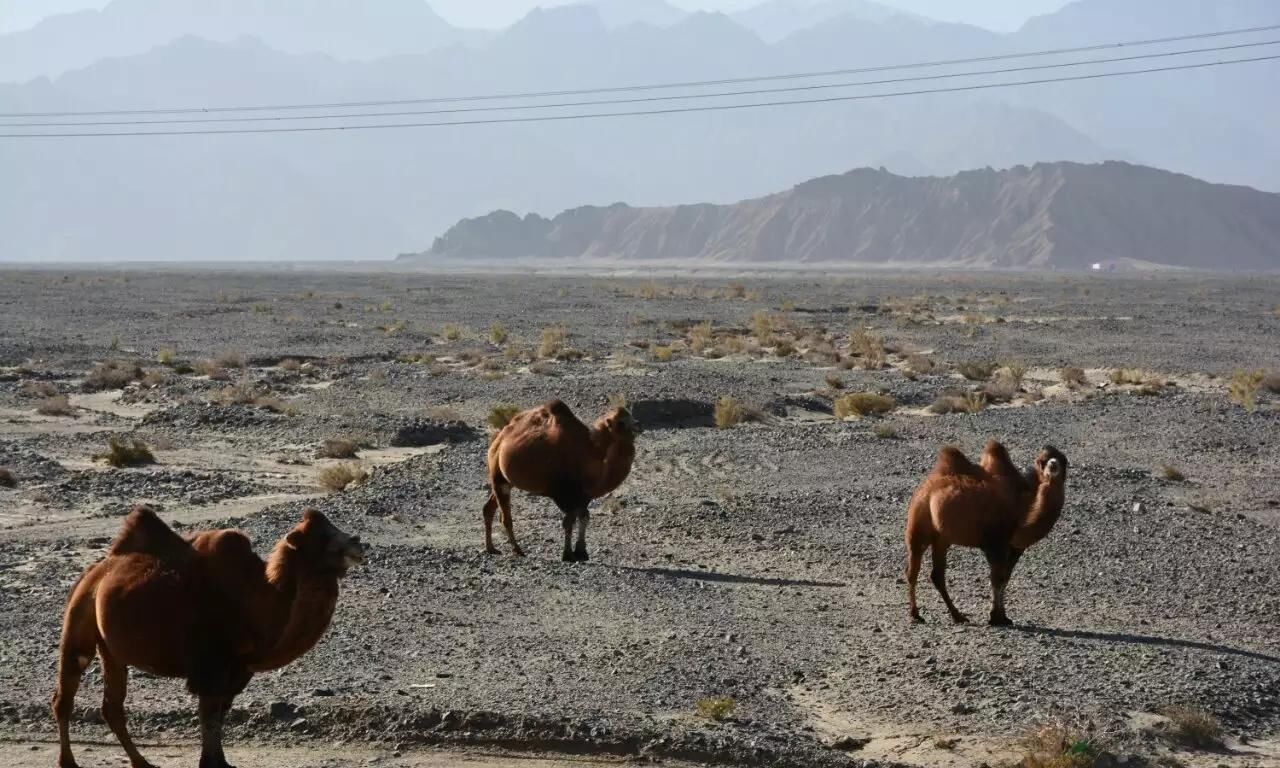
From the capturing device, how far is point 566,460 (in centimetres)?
1454

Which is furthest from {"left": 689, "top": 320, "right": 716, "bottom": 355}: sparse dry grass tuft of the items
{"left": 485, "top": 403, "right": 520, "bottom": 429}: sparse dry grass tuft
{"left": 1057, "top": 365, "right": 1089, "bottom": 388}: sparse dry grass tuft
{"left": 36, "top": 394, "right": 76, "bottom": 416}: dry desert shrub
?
{"left": 36, "top": 394, "right": 76, "bottom": 416}: dry desert shrub

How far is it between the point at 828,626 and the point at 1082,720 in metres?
2.86

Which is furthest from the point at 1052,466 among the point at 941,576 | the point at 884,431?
the point at 884,431

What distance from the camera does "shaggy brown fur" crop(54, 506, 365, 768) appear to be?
775 centimetres

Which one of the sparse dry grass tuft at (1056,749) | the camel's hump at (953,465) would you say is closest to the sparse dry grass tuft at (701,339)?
the camel's hump at (953,465)

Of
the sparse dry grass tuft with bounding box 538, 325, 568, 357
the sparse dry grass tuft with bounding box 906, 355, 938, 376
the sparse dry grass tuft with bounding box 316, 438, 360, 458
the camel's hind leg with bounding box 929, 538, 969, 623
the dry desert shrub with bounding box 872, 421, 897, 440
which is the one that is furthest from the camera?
the sparse dry grass tuft with bounding box 538, 325, 568, 357

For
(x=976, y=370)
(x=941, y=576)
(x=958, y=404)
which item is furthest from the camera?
(x=976, y=370)

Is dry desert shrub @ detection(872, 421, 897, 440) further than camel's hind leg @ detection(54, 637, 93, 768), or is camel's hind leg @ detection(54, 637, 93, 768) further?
dry desert shrub @ detection(872, 421, 897, 440)

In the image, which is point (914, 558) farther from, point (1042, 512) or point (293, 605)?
point (293, 605)

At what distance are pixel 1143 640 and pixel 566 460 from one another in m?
5.61

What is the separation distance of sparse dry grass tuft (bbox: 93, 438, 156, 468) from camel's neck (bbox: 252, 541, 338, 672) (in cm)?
1459

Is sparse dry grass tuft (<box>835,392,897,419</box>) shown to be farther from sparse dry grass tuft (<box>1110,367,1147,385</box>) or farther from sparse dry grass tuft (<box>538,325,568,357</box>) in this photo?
sparse dry grass tuft (<box>538,325,568,357</box>)

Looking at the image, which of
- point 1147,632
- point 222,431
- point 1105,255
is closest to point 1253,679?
point 1147,632

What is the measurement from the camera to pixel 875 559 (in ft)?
48.6
